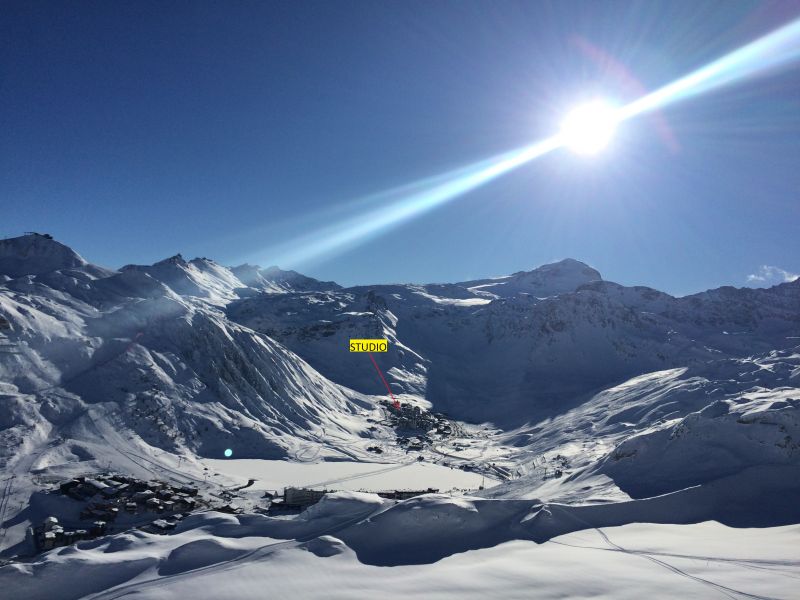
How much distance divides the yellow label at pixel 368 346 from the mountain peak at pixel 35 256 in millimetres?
76992

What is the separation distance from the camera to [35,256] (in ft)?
394

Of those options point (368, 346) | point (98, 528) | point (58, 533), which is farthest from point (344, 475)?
point (368, 346)

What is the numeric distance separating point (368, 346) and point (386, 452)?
3072 inches

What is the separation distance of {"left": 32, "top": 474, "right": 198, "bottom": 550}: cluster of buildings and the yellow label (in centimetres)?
11084

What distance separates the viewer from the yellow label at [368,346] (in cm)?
16025

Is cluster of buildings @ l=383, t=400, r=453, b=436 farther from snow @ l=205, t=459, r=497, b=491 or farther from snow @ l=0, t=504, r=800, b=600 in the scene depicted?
snow @ l=0, t=504, r=800, b=600

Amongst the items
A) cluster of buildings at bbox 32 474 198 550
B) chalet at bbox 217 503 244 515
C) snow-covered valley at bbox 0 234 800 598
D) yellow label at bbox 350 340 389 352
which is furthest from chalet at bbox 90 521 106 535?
yellow label at bbox 350 340 389 352

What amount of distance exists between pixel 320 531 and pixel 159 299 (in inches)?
3333

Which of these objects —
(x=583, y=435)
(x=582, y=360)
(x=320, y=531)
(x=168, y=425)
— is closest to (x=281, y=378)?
(x=168, y=425)

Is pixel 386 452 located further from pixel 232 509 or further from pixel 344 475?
pixel 232 509

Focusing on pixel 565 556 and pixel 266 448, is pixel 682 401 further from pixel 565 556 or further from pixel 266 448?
pixel 565 556

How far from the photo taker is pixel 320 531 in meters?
20.7

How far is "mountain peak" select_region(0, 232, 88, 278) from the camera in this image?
112500 millimetres

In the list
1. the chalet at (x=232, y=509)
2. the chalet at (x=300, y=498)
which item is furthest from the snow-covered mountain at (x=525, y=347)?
the chalet at (x=232, y=509)
